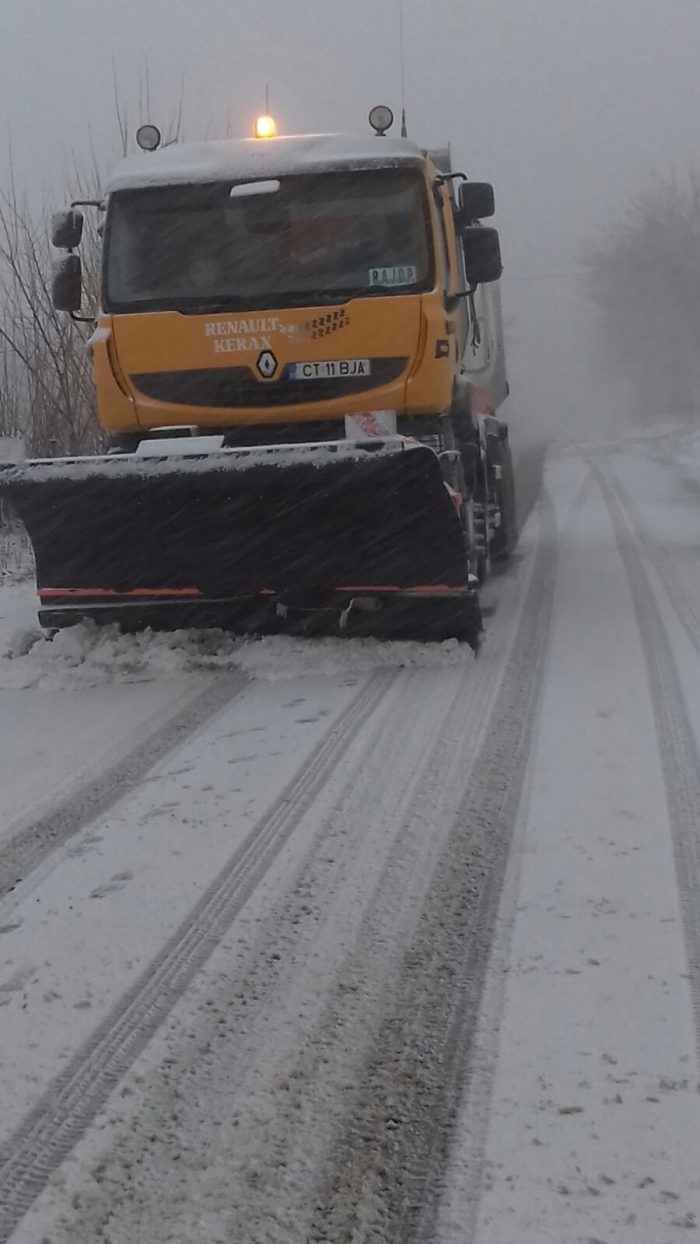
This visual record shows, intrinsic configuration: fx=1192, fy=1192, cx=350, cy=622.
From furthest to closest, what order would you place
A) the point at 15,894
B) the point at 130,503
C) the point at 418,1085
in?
the point at 130,503 < the point at 15,894 < the point at 418,1085

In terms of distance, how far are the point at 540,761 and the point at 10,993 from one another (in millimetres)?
2092

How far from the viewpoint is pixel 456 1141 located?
2115 mm

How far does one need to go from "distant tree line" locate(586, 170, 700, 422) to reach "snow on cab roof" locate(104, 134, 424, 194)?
44839 millimetres

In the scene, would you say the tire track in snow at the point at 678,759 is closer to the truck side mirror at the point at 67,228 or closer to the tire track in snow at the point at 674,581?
the tire track in snow at the point at 674,581

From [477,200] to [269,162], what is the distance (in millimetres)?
1208

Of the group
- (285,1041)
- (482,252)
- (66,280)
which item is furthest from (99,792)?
(482,252)

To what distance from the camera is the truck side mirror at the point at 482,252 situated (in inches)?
267

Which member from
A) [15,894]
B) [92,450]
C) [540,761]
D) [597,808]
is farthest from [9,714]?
[92,450]

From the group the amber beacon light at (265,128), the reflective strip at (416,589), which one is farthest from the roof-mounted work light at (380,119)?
the reflective strip at (416,589)

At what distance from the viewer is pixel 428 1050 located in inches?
95.3

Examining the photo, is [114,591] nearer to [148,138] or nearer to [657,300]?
[148,138]

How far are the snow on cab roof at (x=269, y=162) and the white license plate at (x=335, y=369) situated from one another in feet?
3.45

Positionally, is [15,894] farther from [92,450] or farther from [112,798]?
[92,450]

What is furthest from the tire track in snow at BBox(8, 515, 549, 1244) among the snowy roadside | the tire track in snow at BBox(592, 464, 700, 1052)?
the tire track in snow at BBox(592, 464, 700, 1052)
